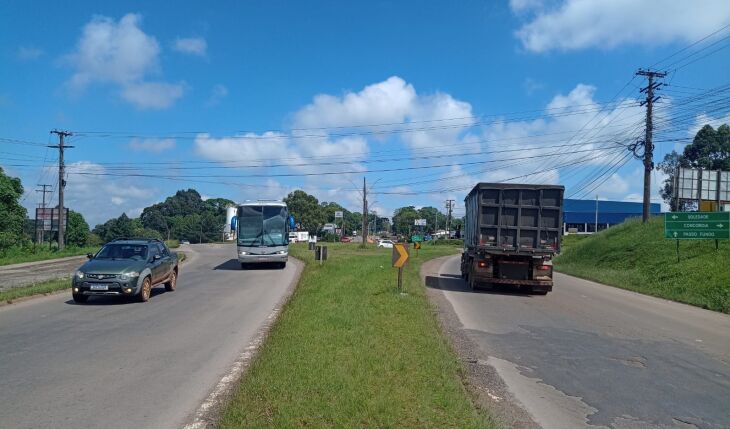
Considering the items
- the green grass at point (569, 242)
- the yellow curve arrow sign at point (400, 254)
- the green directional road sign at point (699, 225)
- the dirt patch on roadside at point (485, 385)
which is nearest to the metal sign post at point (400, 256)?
the yellow curve arrow sign at point (400, 254)

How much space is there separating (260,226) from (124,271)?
13.5 m

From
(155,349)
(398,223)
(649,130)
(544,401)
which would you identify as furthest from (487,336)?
(398,223)

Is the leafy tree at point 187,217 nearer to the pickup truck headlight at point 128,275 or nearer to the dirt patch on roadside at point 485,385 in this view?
the pickup truck headlight at point 128,275

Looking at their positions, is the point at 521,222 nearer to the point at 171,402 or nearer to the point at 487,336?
the point at 487,336

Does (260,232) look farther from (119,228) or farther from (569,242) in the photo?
(119,228)

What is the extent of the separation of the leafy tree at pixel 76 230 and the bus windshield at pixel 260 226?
218ft

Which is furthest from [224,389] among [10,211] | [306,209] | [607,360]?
[306,209]

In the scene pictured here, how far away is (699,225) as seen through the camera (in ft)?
75.2

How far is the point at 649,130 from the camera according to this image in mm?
33312

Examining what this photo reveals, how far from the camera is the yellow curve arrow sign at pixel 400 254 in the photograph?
15.4 meters

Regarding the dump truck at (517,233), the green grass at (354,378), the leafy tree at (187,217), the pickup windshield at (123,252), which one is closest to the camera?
the green grass at (354,378)

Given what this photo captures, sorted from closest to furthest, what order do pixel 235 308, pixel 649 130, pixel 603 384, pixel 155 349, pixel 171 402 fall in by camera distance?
pixel 171 402, pixel 603 384, pixel 155 349, pixel 235 308, pixel 649 130

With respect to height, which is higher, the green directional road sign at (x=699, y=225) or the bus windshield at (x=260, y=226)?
the green directional road sign at (x=699, y=225)

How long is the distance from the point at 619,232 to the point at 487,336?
31404mm
